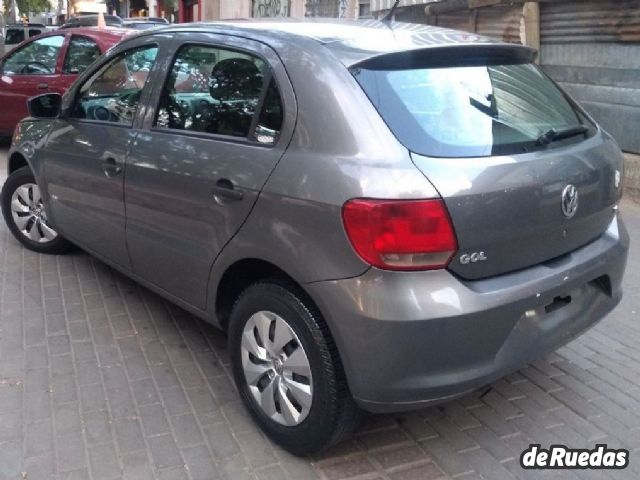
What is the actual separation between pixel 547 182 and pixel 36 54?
835 cm

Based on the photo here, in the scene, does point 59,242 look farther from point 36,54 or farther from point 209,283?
point 36,54

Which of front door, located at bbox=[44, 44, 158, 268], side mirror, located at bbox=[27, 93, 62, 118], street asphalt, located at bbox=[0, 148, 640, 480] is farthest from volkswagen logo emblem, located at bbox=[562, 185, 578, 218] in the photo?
Answer: side mirror, located at bbox=[27, 93, 62, 118]

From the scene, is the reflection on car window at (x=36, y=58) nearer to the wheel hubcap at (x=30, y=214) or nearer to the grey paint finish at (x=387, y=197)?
the wheel hubcap at (x=30, y=214)

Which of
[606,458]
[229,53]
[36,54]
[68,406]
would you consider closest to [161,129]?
[229,53]

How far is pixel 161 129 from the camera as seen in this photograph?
11.6ft

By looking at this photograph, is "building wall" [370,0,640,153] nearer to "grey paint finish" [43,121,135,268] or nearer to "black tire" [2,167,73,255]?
"grey paint finish" [43,121,135,268]

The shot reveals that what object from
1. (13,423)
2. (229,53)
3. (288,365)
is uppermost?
(229,53)

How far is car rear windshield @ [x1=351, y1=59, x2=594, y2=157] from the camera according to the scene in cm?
262

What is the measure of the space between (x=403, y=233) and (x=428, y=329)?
351 millimetres

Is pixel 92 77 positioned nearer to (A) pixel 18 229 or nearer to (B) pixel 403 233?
(A) pixel 18 229

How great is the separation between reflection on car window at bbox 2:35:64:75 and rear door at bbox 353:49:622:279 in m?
7.42

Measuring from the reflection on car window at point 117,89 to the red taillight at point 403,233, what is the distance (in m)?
1.89

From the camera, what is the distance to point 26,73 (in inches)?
365

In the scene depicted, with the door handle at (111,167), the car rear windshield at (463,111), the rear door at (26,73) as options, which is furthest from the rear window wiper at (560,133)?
the rear door at (26,73)
